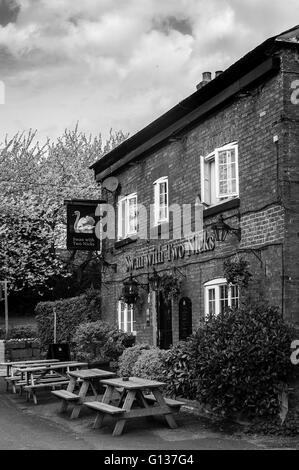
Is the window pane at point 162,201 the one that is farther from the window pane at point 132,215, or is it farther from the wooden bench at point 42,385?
the wooden bench at point 42,385

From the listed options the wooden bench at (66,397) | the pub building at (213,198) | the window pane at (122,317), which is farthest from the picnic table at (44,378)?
the window pane at (122,317)

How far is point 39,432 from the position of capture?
9.62m

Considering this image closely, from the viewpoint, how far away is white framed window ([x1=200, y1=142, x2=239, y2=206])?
12.7 meters

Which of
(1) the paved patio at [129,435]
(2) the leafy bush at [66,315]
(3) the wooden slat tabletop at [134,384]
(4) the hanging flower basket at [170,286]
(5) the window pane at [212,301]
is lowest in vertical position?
(1) the paved patio at [129,435]

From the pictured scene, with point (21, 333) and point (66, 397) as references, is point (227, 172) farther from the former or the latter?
point (21, 333)

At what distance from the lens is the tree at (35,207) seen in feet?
101

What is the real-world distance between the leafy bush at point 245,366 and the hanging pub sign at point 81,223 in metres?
8.99

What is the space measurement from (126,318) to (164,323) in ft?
9.17

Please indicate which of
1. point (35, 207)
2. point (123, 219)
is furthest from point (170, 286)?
point (35, 207)

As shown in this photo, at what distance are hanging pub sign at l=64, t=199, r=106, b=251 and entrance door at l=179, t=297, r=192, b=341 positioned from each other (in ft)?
16.2

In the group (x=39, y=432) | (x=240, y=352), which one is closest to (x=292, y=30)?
(x=240, y=352)

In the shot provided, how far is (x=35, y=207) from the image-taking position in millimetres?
31375

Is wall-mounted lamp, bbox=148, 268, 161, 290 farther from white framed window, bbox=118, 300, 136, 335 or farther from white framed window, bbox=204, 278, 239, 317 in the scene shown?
white framed window, bbox=204, 278, 239, 317

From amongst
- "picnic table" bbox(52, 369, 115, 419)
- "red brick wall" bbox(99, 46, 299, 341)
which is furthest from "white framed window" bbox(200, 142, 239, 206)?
"picnic table" bbox(52, 369, 115, 419)
